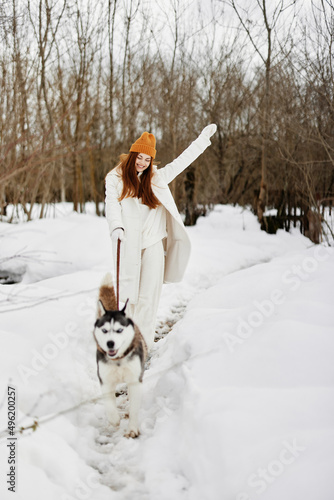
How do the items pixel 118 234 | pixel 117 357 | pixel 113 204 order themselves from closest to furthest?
pixel 117 357
pixel 118 234
pixel 113 204

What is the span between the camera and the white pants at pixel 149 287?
3459 millimetres

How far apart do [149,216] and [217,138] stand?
11.5 metres

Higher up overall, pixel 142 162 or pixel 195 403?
pixel 142 162

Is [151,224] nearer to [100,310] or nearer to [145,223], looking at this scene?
[145,223]

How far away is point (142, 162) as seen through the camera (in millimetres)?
3174

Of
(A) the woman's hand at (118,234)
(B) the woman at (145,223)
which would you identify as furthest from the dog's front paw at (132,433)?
(A) the woman's hand at (118,234)

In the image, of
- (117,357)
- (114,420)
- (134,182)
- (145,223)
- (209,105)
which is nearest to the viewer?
(117,357)

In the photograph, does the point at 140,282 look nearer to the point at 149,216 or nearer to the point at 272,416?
the point at 149,216

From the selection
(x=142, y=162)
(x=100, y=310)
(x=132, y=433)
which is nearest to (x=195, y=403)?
(x=132, y=433)

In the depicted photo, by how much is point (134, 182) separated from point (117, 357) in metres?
1.55

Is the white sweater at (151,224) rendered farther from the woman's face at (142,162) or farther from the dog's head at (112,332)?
the dog's head at (112,332)

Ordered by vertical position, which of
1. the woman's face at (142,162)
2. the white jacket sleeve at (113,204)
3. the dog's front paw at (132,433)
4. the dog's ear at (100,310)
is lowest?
the dog's front paw at (132,433)

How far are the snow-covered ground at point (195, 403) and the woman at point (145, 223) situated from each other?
485 millimetres

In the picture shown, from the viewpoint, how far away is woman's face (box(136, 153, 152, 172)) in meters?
3.16
